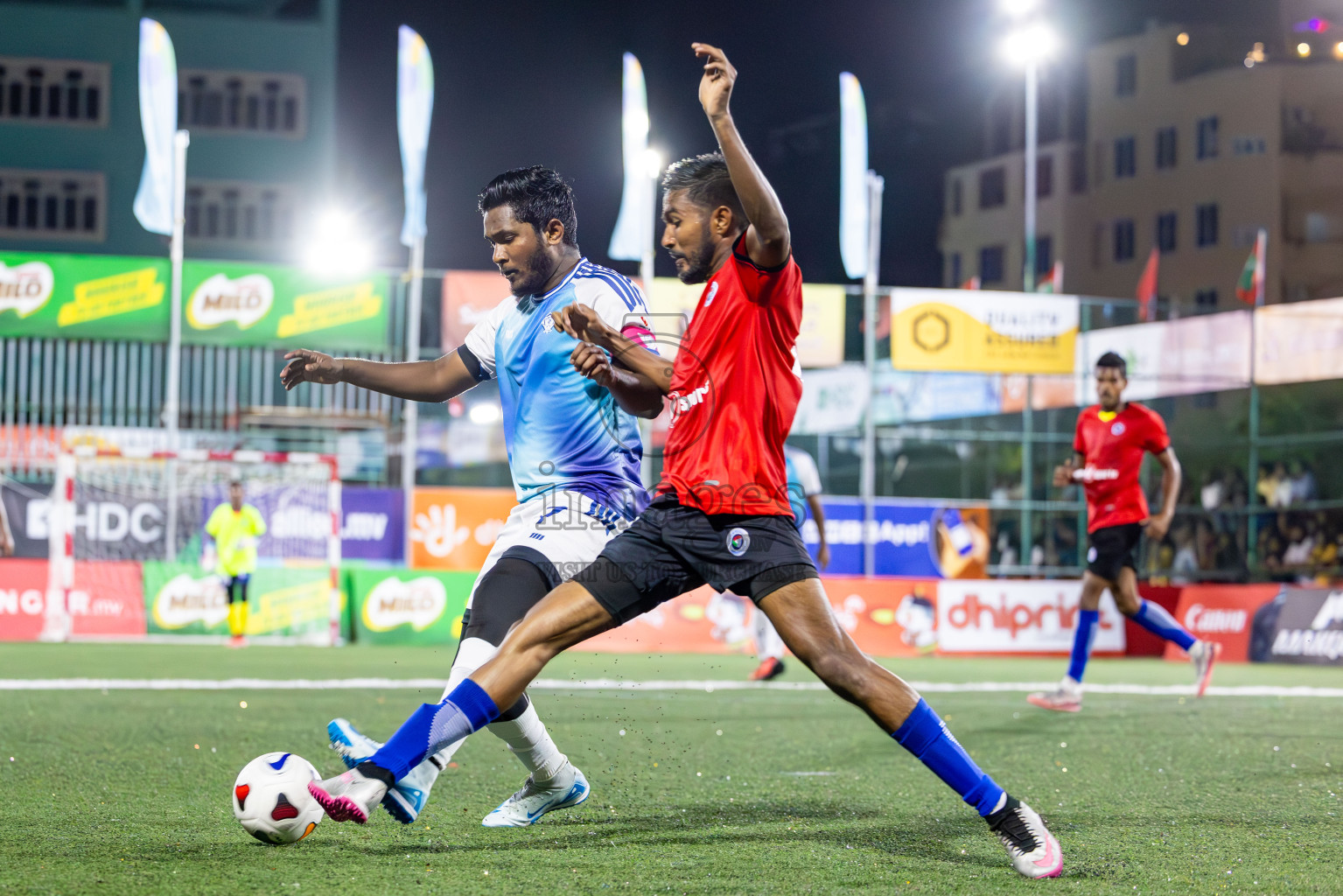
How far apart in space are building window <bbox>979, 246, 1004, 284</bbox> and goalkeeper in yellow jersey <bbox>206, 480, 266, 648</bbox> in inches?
1920

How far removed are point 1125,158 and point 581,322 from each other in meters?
58.3

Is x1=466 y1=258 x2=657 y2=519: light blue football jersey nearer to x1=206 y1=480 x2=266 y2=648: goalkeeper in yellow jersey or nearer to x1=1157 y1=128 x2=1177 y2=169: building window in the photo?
x1=206 y1=480 x2=266 y2=648: goalkeeper in yellow jersey

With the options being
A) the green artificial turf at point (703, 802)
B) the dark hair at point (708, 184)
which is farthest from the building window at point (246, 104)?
the dark hair at point (708, 184)

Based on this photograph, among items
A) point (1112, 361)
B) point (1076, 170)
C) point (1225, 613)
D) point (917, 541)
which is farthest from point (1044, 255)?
point (1112, 361)

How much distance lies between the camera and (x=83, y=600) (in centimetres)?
1922

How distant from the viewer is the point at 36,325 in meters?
22.2

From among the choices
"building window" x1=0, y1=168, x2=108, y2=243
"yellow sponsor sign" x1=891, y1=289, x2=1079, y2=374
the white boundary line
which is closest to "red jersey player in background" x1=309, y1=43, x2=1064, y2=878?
the white boundary line

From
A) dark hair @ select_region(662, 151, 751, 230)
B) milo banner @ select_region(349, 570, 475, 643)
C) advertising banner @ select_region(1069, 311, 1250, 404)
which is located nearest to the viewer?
dark hair @ select_region(662, 151, 751, 230)

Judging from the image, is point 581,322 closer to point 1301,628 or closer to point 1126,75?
point 1301,628

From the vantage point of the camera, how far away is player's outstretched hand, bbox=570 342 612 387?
410 centimetres

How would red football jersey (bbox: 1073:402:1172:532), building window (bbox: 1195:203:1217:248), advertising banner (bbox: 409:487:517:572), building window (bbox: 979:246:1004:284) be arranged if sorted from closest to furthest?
red football jersey (bbox: 1073:402:1172:532), advertising banner (bbox: 409:487:517:572), building window (bbox: 1195:203:1217:248), building window (bbox: 979:246:1004:284)

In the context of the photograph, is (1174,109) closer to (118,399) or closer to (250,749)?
(118,399)

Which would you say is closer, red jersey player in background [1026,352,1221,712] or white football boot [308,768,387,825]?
white football boot [308,768,387,825]

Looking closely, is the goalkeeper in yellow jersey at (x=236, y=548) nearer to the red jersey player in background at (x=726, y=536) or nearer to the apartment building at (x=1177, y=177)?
the red jersey player in background at (x=726, y=536)
